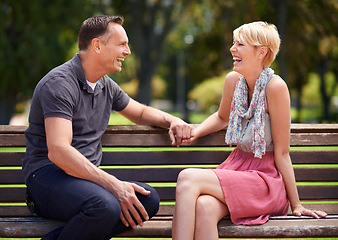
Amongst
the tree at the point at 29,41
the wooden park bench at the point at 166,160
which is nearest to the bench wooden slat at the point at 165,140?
the wooden park bench at the point at 166,160

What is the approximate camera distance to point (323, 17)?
70.0ft

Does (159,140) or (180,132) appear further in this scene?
(159,140)

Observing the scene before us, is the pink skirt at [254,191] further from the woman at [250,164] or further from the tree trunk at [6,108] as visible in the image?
the tree trunk at [6,108]

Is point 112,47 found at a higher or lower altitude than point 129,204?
higher

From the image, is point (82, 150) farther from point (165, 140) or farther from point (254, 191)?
point (254, 191)

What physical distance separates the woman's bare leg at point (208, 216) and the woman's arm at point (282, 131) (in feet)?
1.81

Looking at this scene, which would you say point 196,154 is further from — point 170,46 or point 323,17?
point 170,46

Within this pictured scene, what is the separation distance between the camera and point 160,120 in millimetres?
4156

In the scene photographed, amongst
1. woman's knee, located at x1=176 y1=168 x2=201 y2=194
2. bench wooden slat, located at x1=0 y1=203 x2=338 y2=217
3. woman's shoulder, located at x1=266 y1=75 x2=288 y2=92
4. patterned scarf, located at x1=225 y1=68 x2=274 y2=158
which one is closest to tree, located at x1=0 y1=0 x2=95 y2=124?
bench wooden slat, located at x1=0 y1=203 x2=338 y2=217

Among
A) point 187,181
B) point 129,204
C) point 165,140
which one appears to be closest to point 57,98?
point 129,204

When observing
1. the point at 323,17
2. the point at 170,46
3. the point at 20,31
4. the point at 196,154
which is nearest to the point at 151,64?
the point at 20,31

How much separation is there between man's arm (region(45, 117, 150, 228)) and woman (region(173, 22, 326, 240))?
307mm

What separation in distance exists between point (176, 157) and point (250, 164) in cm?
68

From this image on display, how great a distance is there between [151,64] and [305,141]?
18.5m
